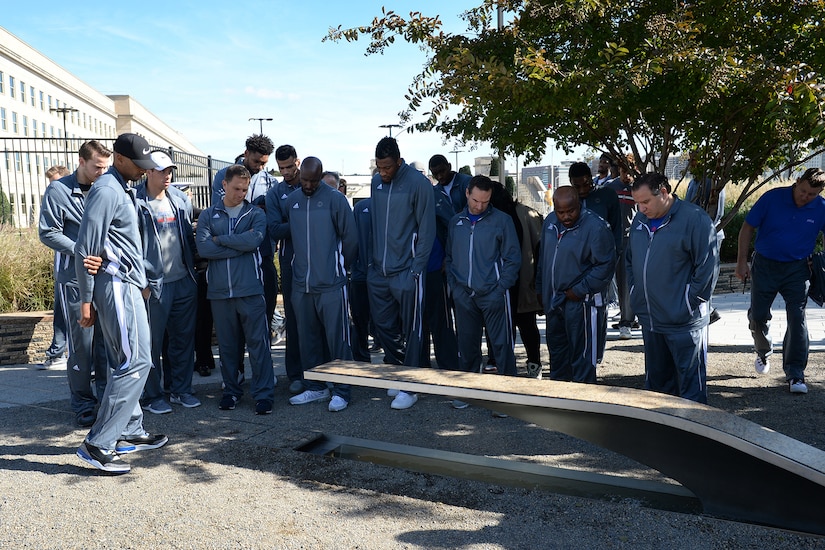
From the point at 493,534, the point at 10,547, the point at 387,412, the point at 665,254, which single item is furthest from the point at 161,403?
the point at 665,254

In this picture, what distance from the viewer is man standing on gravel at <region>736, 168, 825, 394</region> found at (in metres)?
5.95

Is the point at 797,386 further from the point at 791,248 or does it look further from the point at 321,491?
the point at 321,491

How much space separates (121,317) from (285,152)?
8.53 feet

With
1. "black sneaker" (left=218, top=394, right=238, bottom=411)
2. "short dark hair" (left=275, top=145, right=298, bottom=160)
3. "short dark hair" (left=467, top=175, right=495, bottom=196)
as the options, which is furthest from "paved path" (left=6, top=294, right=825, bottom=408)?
"short dark hair" (left=467, top=175, right=495, bottom=196)

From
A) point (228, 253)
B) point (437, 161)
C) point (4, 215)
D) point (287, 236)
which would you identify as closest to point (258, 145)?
point (287, 236)

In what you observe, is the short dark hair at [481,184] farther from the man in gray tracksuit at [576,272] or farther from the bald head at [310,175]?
the bald head at [310,175]

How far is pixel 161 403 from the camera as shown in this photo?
19.4ft

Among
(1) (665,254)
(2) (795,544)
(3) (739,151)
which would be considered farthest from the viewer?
(3) (739,151)

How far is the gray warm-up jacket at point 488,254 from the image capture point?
18.6ft

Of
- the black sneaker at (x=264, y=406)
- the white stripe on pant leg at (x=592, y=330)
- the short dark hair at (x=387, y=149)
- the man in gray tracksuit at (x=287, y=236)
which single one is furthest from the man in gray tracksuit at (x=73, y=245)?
the white stripe on pant leg at (x=592, y=330)

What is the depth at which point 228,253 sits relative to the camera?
5809mm

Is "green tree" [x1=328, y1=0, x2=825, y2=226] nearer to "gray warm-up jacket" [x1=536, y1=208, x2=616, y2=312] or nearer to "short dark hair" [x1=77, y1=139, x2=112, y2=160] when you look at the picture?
"gray warm-up jacket" [x1=536, y1=208, x2=616, y2=312]

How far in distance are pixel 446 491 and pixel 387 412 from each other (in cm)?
177

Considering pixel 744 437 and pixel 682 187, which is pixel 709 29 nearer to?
pixel 744 437
